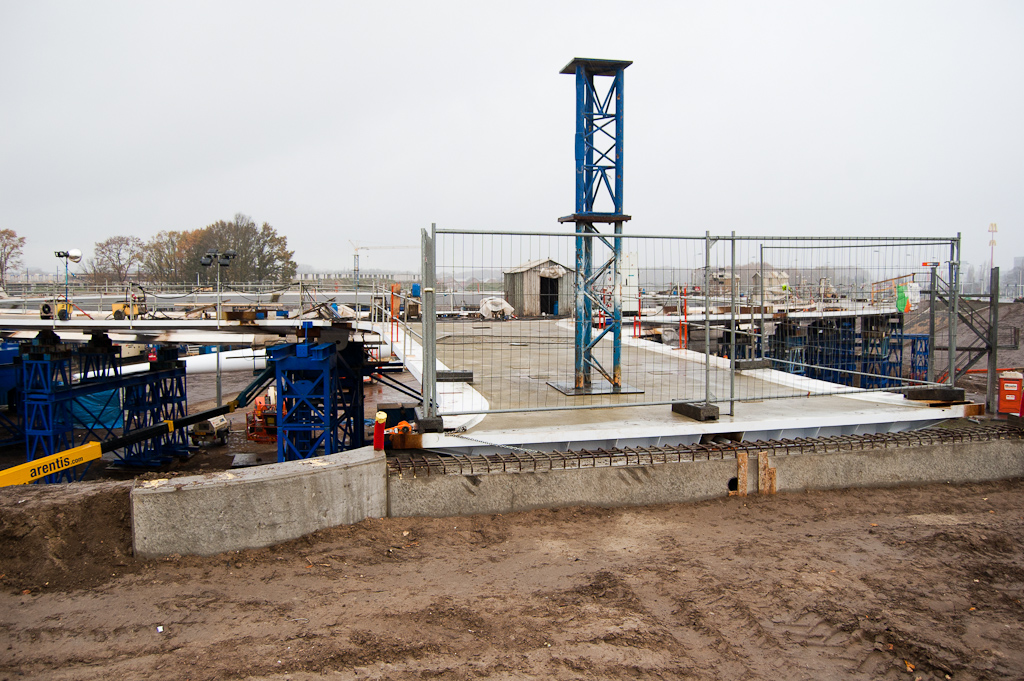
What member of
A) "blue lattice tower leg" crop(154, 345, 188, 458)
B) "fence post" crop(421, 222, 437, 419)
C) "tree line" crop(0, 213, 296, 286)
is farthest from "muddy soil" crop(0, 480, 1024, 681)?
"tree line" crop(0, 213, 296, 286)

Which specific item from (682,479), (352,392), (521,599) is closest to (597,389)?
(682,479)

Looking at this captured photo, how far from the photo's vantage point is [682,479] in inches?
256

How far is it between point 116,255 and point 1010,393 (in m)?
68.9

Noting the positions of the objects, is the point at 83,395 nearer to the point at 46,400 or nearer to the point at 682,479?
the point at 46,400

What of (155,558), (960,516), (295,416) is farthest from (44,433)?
(960,516)

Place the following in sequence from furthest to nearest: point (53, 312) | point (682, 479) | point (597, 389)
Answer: point (53, 312), point (597, 389), point (682, 479)

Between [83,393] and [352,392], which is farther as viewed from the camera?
[83,393]

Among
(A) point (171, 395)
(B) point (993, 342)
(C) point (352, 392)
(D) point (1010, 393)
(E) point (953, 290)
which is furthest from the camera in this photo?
(A) point (171, 395)

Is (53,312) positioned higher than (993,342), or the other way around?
(53,312)

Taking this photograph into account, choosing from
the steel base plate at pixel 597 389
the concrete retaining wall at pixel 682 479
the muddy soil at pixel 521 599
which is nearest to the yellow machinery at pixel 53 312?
the muddy soil at pixel 521 599

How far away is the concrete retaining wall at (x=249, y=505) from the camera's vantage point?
16.6ft

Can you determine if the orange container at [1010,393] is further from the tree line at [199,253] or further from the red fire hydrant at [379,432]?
the tree line at [199,253]

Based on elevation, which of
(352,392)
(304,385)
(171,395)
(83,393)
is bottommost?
(171,395)

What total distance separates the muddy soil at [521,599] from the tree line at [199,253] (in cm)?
5591
